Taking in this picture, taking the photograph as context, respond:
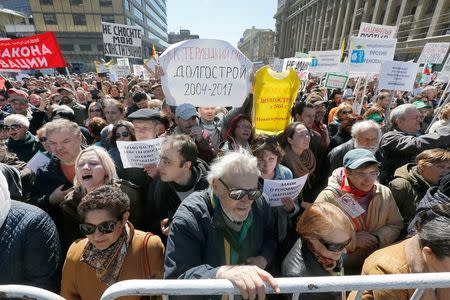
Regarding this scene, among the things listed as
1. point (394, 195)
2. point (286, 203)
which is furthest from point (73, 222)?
point (394, 195)

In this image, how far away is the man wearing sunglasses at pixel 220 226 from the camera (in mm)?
1481

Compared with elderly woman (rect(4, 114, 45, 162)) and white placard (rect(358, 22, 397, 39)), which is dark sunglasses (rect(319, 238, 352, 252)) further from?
white placard (rect(358, 22, 397, 39))

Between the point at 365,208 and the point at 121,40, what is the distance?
→ 24.4 feet

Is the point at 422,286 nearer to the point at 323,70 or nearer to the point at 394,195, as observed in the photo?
the point at 394,195

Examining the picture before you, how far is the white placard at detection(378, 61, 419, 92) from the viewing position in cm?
550

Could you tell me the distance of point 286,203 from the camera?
216cm

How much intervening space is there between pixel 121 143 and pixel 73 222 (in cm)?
72

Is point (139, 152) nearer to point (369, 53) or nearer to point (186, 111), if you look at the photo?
point (186, 111)

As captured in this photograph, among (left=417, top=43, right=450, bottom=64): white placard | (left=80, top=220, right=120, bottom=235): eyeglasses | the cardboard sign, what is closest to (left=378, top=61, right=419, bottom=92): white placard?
the cardboard sign

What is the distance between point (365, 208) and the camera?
2143mm

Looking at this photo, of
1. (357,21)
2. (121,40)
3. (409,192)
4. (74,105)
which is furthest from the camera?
(357,21)

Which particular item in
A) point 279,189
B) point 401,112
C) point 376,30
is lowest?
point 279,189

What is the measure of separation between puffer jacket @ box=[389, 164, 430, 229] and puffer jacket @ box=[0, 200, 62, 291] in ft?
8.24

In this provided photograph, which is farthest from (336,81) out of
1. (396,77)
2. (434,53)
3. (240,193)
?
(240,193)
